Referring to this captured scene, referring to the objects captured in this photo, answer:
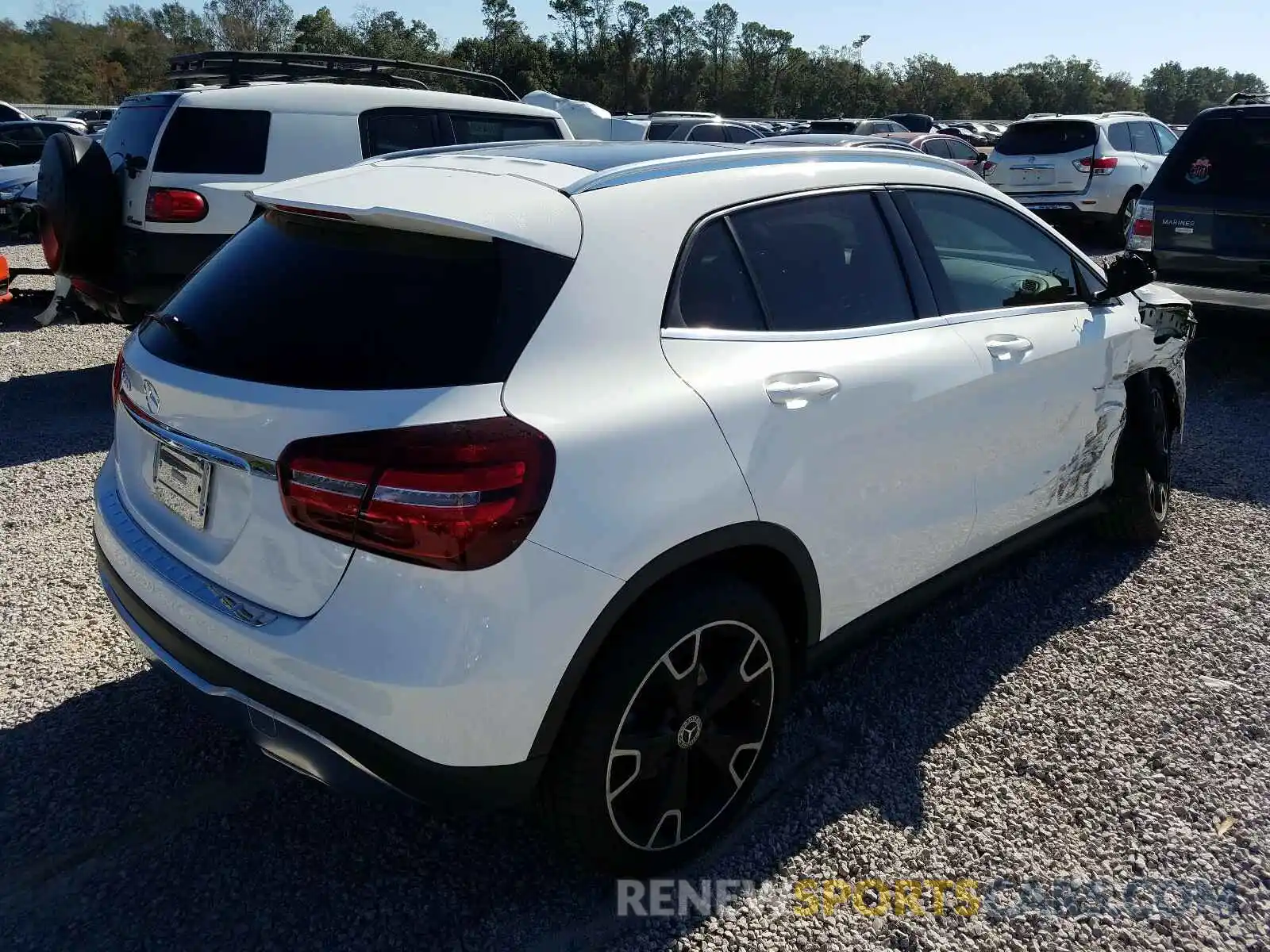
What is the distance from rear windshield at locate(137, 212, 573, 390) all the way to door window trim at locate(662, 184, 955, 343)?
36cm

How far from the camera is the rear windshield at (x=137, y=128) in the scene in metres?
6.53

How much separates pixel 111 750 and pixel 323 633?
56.9 inches

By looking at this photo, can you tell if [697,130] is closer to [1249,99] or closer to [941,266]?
[1249,99]

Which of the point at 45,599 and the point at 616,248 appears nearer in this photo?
the point at 616,248

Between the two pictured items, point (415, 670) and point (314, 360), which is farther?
point (314, 360)

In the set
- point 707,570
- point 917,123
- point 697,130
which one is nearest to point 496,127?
point 707,570

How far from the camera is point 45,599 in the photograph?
3.91 m

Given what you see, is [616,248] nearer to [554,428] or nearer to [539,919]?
[554,428]

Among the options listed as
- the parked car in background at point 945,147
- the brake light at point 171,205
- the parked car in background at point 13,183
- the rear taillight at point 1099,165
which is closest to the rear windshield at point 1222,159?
the rear taillight at point 1099,165

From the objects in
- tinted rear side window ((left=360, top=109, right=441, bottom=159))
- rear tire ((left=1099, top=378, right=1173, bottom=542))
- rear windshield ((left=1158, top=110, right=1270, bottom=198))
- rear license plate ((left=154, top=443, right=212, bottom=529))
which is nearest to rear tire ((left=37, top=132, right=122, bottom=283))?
tinted rear side window ((left=360, top=109, right=441, bottom=159))

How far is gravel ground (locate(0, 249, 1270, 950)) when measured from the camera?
244 centimetres

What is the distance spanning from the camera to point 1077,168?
13.9m

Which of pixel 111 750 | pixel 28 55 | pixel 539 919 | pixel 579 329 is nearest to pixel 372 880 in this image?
pixel 539 919

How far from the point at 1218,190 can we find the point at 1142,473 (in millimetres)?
4393
